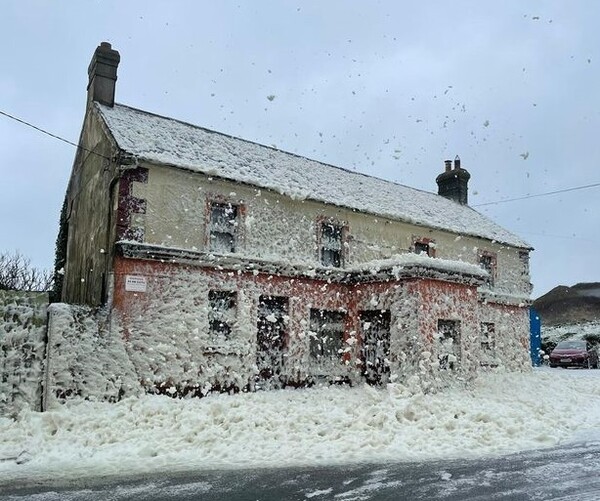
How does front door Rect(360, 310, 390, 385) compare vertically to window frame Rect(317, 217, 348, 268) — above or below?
below

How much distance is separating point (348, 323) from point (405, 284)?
96.2 inches

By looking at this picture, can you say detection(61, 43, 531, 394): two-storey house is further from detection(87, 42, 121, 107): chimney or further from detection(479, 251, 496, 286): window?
detection(479, 251, 496, 286): window

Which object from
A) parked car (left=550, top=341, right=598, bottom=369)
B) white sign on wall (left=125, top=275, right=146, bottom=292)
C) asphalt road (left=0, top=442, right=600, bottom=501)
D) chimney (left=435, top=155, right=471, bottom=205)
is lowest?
asphalt road (left=0, top=442, right=600, bottom=501)

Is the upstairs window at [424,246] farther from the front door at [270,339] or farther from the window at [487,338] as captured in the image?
the front door at [270,339]

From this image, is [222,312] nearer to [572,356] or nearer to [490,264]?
[490,264]

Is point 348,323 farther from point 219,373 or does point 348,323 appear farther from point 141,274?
point 141,274

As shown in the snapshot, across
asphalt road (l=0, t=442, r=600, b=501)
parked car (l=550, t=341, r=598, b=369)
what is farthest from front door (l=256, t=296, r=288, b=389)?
parked car (l=550, t=341, r=598, b=369)

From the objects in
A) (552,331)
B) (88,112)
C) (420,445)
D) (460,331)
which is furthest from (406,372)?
(552,331)

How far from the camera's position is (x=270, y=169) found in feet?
59.4

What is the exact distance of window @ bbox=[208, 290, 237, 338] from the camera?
1492cm

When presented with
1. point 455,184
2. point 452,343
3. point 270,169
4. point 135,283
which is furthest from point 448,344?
point 455,184

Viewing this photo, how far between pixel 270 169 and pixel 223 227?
3.22m

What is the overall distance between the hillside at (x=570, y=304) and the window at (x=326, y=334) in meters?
38.0

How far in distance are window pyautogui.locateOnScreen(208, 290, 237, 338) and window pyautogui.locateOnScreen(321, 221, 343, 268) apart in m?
3.58
